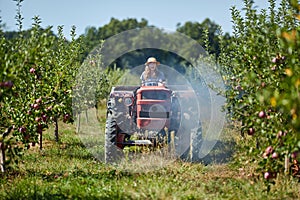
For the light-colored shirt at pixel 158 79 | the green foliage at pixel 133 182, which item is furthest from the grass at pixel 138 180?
the light-colored shirt at pixel 158 79

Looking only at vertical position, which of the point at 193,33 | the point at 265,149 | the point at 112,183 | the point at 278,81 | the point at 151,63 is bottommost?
the point at 112,183

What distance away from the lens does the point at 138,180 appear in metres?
6.80

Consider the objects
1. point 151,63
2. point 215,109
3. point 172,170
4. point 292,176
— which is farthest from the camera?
point 215,109

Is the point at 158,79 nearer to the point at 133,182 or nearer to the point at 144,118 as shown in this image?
the point at 144,118

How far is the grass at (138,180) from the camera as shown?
5902mm

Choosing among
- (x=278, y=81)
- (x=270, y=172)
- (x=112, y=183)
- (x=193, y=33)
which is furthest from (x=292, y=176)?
(x=193, y=33)

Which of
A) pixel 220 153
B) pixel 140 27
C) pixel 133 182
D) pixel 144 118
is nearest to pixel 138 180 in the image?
pixel 133 182

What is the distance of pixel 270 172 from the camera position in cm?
554

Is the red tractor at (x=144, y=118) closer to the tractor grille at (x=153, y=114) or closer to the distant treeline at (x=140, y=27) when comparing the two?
the tractor grille at (x=153, y=114)

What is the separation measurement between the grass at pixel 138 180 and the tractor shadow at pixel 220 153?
0.06ft

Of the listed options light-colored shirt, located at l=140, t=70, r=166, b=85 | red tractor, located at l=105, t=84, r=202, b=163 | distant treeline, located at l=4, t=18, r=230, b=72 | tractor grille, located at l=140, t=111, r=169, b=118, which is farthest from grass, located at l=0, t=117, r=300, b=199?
distant treeline, located at l=4, t=18, r=230, b=72

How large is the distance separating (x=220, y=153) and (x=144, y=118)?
192 cm

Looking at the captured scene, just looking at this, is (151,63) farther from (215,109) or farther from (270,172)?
(270,172)

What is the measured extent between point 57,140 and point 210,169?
4.84m
